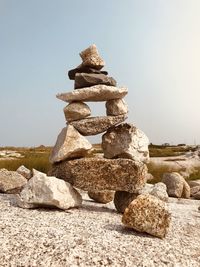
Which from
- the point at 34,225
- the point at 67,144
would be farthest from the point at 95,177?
the point at 34,225

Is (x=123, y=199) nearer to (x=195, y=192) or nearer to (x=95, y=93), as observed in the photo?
(x=95, y=93)

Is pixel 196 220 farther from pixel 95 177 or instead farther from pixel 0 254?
pixel 0 254

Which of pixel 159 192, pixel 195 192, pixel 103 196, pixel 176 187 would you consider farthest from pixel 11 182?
pixel 195 192

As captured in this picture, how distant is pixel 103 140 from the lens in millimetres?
12469

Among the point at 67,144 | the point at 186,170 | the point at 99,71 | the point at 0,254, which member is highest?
the point at 99,71

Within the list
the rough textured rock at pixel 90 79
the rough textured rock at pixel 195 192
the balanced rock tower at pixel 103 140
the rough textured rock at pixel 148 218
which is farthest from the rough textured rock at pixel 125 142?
the rough textured rock at pixel 195 192

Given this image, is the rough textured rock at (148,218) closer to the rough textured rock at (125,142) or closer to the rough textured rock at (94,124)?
the rough textured rock at (125,142)

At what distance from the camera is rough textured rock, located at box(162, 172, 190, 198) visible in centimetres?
1998

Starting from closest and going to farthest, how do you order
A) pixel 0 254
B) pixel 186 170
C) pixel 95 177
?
pixel 0 254, pixel 95 177, pixel 186 170

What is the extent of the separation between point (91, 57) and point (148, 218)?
6.22 meters

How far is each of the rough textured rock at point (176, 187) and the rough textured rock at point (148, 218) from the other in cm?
1092

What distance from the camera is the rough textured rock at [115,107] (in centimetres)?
1238

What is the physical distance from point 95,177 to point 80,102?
2.65 metres

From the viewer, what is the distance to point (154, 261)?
756 cm
